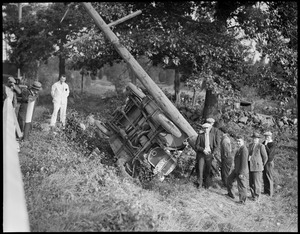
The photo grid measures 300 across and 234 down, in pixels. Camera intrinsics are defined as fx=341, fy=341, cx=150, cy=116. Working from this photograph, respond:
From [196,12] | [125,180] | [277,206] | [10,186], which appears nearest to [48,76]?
[196,12]

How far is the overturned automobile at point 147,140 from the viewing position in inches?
328

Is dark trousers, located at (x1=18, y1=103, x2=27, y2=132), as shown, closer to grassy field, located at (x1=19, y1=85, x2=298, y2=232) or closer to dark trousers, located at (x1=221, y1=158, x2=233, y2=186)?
grassy field, located at (x1=19, y1=85, x2=298, y2=232)

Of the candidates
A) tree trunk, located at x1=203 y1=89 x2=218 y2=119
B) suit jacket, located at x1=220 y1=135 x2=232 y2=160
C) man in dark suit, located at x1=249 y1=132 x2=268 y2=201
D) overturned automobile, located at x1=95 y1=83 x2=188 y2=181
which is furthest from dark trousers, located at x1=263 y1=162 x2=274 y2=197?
tree trunk, located at x1=203 y1=89 x2=218 y2=119

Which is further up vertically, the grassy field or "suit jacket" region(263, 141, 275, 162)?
"suit jacket" region(263, 141, 275, 162)

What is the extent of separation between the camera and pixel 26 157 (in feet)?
24.5

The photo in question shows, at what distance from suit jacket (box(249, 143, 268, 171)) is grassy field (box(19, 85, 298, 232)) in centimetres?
84

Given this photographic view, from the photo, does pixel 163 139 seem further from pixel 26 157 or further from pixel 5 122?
pixel 5 122

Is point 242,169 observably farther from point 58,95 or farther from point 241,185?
point 58,95

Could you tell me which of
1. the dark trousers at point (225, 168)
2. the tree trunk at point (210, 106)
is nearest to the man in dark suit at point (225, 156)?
the dark trousers at point (225, 168)

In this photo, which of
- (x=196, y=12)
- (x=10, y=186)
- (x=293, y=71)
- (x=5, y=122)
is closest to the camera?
(x=10, y=186)

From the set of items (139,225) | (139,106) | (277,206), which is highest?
(139,106)

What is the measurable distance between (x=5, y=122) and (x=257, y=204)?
5.82m

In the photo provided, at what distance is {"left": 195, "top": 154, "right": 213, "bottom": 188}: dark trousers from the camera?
8266 mm

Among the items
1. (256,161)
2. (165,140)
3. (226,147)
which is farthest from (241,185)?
(165,140)
